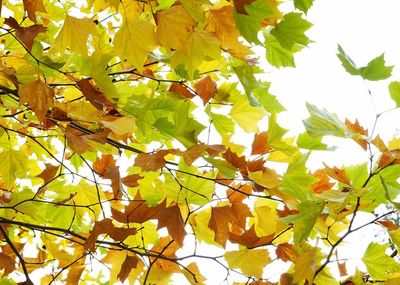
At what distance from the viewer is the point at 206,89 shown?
109 cm

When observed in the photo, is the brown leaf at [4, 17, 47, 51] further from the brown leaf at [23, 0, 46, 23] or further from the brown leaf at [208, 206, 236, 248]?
the brown leaf at [208, 206, 236, 248]

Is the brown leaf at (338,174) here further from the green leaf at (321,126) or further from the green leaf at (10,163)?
the green leaf at (10,163)

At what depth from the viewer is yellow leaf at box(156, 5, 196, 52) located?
0.75 metres

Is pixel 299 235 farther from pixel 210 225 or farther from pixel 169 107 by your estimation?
pixel 169 107

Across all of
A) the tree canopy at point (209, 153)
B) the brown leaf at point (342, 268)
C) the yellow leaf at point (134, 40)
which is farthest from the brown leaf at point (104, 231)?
the brown leaf at point (342, 268)

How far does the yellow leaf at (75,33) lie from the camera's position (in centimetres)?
84

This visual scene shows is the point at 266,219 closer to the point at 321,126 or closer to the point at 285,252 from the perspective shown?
the point at 285,252

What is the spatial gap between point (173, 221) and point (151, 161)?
0.14 m

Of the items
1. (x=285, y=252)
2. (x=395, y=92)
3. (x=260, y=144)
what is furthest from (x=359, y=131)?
(x=285, y=252)

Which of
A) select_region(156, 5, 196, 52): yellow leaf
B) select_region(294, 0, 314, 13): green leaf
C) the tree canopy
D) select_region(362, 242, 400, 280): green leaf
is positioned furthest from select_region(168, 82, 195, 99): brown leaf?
select_region(362, 242, 400, 280): green leaf

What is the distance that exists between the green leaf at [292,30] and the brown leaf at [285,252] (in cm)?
39

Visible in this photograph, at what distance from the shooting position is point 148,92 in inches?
54.0

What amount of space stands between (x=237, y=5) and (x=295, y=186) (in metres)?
0.30

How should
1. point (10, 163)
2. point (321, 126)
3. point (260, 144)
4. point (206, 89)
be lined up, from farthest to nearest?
point (10, 163) → point (206, 89) → point (260, 144) → point (321, 126)
